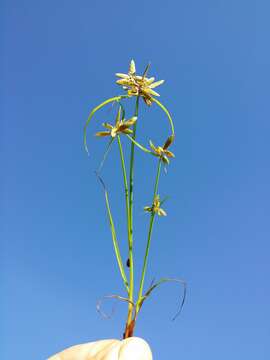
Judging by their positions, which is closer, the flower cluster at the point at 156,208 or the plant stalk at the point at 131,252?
the plant stalk at the point at 131,252

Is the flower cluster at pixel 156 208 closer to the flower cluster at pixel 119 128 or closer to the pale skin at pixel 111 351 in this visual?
the flower cluster at pixel 119 128

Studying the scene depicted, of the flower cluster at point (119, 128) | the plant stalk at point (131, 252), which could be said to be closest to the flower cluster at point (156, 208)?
the plant stalk at point (131, 252)

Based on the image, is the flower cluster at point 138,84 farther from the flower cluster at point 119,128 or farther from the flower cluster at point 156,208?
the flower cluster at point 156,208

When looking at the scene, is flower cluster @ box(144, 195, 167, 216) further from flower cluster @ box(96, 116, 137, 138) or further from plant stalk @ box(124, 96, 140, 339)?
flower cluster @ box(96, 116, 137, 138)

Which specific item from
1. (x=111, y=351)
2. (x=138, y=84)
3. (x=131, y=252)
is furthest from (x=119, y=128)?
(x=111, y=351)

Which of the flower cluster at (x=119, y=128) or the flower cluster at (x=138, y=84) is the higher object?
the flower cluster at (x=138, y=84)

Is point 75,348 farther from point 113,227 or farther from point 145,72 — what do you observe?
point 145,72

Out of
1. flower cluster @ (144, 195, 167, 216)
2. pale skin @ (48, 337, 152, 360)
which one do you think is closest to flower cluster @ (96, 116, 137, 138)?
flower cluster @ (144, 195, 167, 216)

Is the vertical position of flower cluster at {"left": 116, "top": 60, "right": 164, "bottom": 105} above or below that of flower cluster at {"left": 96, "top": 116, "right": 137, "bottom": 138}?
above

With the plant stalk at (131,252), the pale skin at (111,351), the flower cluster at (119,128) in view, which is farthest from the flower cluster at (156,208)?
the pale skin at (111,351)

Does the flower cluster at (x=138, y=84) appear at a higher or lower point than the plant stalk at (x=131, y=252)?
higher

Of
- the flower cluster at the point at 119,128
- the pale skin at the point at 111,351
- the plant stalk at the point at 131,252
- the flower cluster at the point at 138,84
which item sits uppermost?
the flower cluster at the point at 138,84

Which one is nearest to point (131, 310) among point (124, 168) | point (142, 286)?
point (142, 286)
